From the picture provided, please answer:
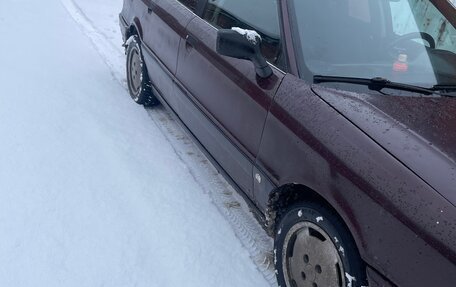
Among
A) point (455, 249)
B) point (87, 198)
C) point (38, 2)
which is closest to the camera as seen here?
point (455, 249)

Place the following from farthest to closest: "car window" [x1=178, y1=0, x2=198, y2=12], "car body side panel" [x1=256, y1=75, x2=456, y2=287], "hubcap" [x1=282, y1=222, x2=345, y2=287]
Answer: "car window" [x1=178, y1=0, x2=198, y2=12]
"hubcap" [x1=282, y1=222, x2=345, y2=287]
"car body side panel" [x1=256, y1=75, x2=456, y2=287]

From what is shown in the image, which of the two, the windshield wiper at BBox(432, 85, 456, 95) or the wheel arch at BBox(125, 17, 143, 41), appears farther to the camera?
the wheel arch at BBox(125, 17, 143, 41)

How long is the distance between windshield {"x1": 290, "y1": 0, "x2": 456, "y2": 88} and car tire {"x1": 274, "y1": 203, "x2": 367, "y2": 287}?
0.75 metres

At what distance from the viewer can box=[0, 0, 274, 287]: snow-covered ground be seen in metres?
2.64

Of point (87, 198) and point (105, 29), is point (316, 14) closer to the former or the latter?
point (87, 198)

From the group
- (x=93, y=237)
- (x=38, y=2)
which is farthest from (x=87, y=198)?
(x=38, y=2)

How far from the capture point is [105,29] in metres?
7.28

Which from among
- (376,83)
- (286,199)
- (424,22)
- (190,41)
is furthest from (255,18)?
(286,199)

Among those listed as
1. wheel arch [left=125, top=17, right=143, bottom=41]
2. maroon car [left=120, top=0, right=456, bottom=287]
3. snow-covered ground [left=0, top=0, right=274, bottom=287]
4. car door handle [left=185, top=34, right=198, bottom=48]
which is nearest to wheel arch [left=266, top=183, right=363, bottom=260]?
maroon car [left=120, top=0, right=456, bottom=287]

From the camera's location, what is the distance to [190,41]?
3379mm

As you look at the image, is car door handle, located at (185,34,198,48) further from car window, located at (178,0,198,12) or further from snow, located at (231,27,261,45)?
snow, located at (231,27,261,45)

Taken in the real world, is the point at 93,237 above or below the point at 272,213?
below

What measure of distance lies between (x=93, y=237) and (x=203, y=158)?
132cm

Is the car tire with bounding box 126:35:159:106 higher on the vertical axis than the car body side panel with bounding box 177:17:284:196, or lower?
lower
